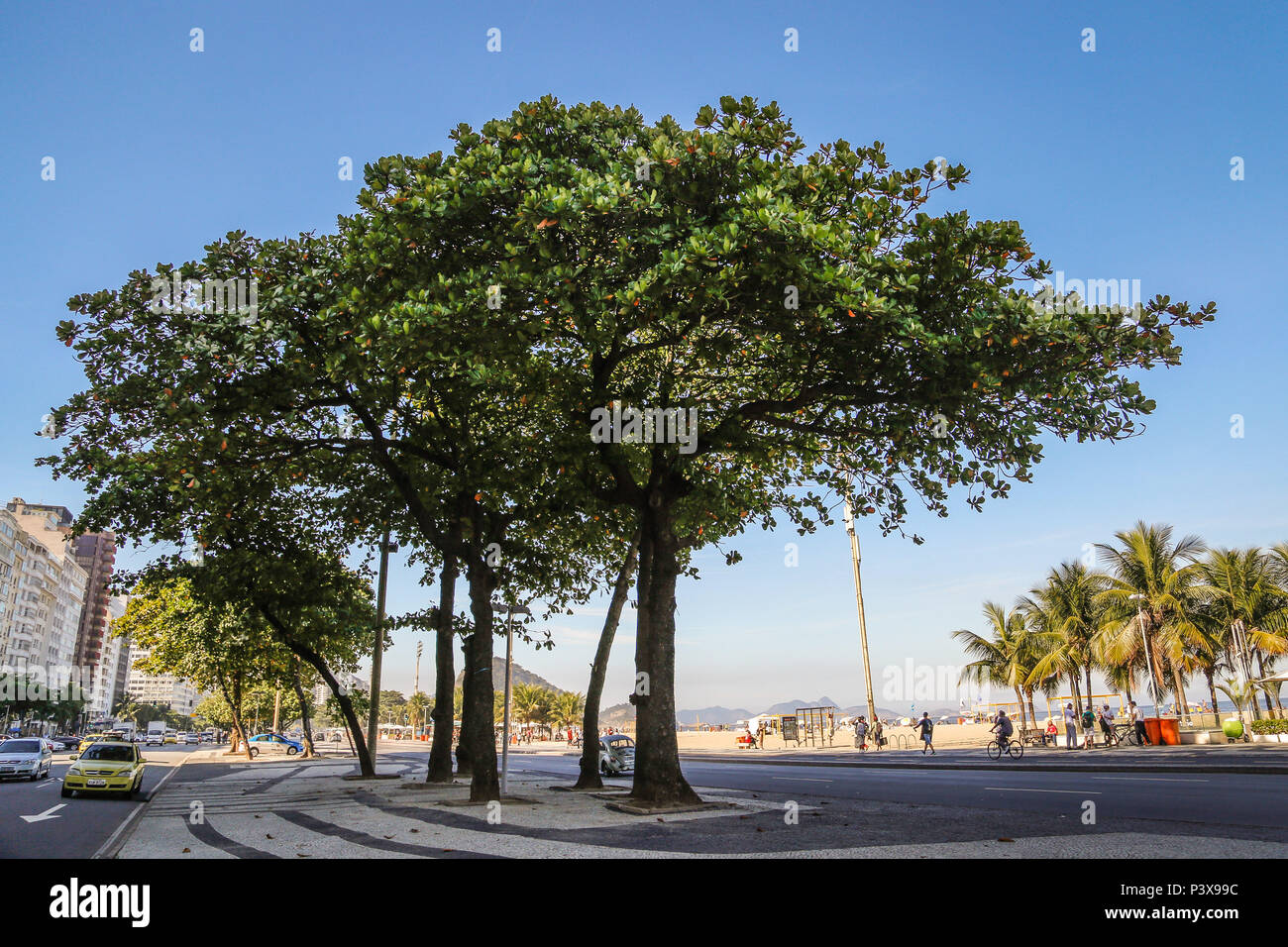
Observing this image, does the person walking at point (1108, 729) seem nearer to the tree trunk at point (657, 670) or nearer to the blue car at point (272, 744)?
A: the tree trunk at point (657, 670)

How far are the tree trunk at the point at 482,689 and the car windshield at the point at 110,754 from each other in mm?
11919

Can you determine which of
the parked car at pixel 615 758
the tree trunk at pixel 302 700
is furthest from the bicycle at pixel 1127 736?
the tree trunk at pixel 302 700

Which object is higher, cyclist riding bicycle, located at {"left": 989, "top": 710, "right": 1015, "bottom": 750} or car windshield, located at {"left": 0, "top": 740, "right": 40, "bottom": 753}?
car windshield, located at {"left": 0, "top": 740, "right": 40, "bottom": 753}

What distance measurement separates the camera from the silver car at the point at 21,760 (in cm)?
2945

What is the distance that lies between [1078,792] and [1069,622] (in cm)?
3823

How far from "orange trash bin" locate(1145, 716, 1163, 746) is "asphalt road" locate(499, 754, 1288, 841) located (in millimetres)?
16848

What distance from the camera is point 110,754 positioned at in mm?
22922

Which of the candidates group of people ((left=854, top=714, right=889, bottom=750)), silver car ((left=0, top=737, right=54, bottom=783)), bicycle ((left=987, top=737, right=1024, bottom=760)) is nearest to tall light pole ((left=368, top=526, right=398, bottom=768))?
silver car ((left=0, top=737, right=54, bottom=783))

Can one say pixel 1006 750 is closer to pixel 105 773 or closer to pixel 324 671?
pixel 324 671

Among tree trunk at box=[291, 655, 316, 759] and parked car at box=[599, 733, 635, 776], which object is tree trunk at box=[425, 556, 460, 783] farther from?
tree trunk at box=[291, 655, 316, 759]

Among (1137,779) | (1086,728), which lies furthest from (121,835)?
(1086,728)

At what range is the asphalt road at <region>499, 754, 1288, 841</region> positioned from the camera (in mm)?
11664

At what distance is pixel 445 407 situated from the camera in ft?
55.9
